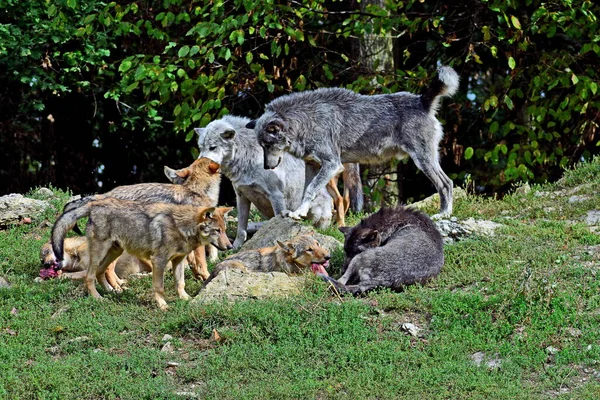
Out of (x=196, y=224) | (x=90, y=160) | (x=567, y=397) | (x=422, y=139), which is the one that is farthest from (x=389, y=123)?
(x=90, y=160)

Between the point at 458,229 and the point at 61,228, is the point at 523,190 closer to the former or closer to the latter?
the point at 458,229

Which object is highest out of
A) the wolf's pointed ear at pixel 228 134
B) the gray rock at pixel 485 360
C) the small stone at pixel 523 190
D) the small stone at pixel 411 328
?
the wolf's pointed ear at pixel 228 134

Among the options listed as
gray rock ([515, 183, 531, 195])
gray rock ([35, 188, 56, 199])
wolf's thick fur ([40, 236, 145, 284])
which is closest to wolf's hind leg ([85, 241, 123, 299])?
wolf's thick fur ([40, 236, 145, 284])

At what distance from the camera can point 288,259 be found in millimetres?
11211

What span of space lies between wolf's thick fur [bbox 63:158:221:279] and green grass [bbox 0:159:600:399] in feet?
1.07

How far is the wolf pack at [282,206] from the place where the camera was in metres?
10.5

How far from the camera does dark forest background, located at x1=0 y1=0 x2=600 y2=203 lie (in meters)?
16.7

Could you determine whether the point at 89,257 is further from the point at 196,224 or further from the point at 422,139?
the point at 422,139

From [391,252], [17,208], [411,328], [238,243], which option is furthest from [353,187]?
[411,328]

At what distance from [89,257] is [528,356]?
5015mm

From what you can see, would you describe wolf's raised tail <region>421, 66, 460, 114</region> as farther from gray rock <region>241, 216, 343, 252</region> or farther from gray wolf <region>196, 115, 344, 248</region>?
gray rock <region>241, 216, 343, 252</region>

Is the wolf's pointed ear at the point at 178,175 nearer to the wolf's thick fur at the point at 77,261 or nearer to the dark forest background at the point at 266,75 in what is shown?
the wolf's thick fur at the point at 77,261

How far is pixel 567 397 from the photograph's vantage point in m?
7.89

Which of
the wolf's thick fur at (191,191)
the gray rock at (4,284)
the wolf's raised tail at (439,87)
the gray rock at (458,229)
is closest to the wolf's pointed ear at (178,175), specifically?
the wolf's thick fur at (191,191)
